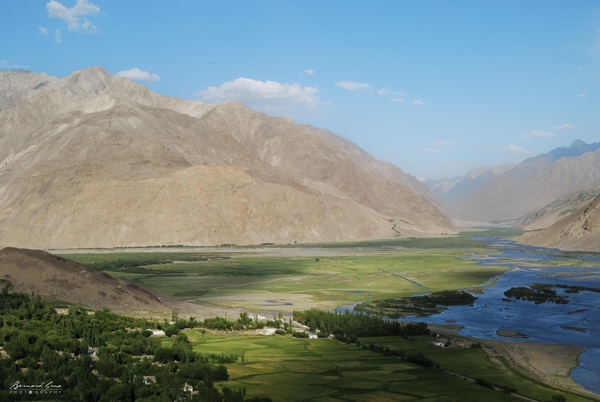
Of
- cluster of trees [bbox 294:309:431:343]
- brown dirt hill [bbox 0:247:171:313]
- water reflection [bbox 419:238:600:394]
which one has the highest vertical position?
brown dirt hill [bbox 0:247:171:313]

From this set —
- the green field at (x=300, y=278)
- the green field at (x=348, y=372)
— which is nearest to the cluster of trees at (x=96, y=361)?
the green field at (x=348, y=372)

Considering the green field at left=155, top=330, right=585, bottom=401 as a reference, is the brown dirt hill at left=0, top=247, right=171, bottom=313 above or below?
above

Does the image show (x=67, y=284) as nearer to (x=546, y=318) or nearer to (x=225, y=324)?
(x=225, y=324)

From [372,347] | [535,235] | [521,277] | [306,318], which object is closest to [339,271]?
[521,277]

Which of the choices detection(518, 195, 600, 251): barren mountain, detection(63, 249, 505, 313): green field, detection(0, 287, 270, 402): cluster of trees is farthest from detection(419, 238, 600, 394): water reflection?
detection(518, 195, 600, 251): barren mountain

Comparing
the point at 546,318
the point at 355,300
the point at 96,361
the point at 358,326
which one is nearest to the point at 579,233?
the point at 355,300

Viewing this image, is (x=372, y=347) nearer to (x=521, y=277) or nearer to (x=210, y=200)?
(x=521, y=277)

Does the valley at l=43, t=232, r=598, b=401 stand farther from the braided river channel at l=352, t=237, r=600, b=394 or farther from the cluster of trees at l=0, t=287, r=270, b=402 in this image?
the cluster of trees at l=0, t=287, r=270, b=402

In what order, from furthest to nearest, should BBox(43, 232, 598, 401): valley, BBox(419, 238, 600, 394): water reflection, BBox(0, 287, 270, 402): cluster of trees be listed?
1. BBox(419, 238, 600, 394): water reflection
2. BBox(43, 232, 598, 401): valley
3. BBox(0, 287, 270, 402): cluster of trees
